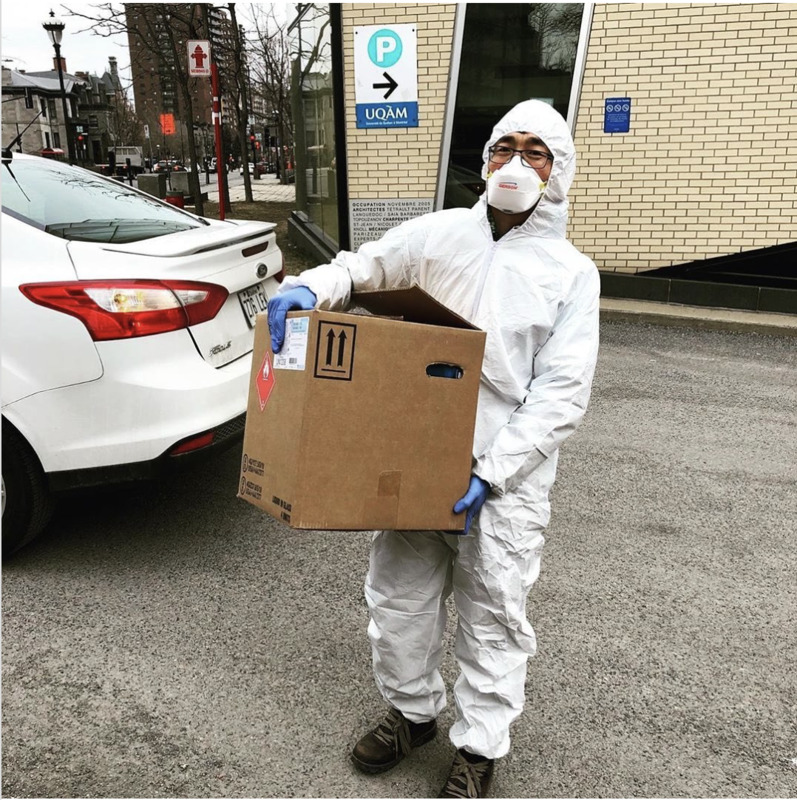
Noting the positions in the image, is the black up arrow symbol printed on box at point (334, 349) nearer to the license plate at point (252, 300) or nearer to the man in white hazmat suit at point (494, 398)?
the man in white hazmat suit at point (494, 398)

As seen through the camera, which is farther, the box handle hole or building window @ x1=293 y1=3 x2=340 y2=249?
building window @ x1=293 y1=3 x2=340 y2=249

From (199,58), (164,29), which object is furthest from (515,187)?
(164,29)

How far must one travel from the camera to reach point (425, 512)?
1928 millimetres

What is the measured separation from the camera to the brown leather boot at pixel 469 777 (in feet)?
7.02

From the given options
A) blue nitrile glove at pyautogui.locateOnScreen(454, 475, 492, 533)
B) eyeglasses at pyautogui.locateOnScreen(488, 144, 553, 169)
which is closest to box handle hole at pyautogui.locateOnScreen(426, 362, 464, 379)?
blue nitrile glove at pyautogui.locateOnScreen(454, 475, 492, 533)

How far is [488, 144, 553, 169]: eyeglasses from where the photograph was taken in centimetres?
203

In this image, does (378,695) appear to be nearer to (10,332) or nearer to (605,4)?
(10,332)

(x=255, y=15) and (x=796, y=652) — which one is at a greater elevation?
(x=255, y=15)

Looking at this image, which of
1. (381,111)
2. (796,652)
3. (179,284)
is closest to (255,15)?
(381,111)

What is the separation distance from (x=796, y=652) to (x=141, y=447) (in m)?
2.56

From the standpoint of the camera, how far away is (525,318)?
1991mm

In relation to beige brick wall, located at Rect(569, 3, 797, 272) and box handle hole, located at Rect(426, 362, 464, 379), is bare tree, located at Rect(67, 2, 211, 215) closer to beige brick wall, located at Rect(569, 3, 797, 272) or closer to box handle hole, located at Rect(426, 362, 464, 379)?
beige brick wall, located at Rect(569, 3, 797, 272)

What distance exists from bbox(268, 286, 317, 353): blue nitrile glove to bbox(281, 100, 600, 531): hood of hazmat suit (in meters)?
0.05

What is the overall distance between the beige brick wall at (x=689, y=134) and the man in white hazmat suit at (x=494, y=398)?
6928 millimetres
